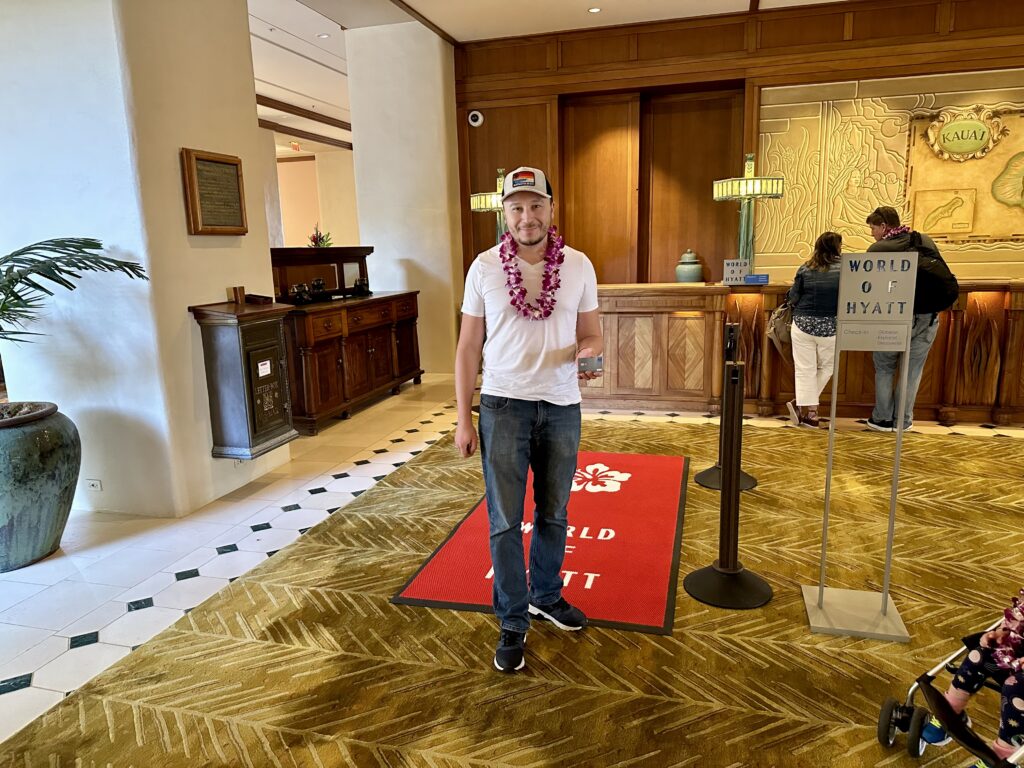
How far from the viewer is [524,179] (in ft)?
7.39

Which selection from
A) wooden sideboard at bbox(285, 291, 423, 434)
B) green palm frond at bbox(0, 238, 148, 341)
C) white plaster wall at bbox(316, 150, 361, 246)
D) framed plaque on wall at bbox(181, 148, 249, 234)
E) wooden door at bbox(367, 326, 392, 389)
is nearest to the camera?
green palm frond at bbox(0, 238, 148, 341)

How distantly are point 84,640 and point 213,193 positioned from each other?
260 cm

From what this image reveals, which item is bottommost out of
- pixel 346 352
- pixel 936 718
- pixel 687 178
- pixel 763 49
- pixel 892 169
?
pixel 936 718

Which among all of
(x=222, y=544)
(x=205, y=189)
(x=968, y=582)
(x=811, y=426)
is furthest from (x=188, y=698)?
(x=811, y=426)

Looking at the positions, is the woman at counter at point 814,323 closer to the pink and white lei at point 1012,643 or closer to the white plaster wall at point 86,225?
the pink and white lei at point 1012,643

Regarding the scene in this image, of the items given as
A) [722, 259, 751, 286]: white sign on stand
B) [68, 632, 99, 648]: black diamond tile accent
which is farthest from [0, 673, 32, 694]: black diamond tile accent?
[722, 259, 751, 286]: white sign on stand

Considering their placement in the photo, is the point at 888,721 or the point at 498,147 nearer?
the point at 888,721

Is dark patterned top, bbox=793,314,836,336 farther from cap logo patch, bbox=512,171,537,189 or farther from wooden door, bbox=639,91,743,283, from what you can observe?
cap logo patch, bbox=512,171,537,189

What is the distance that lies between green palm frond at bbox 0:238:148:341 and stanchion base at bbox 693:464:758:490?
3506 millimetres

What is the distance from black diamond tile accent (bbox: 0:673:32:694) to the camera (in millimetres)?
2500

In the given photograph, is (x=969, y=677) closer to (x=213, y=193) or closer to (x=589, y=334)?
(x=589, y=334)

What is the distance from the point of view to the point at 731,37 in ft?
22.3

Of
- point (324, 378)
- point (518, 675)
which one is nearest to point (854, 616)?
point (518, 675)

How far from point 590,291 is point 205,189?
2794 millimetres
